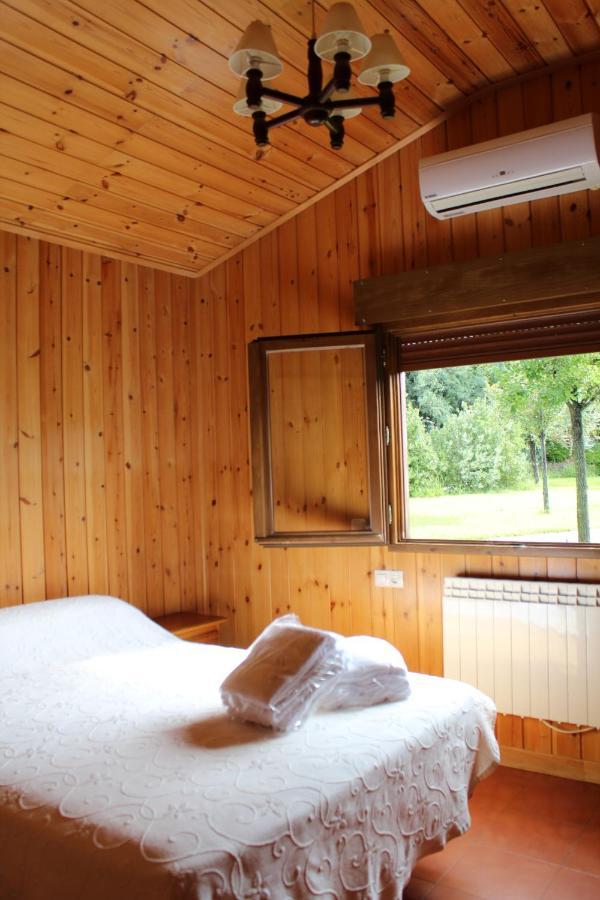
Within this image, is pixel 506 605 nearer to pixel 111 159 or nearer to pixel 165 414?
pixel 165 414

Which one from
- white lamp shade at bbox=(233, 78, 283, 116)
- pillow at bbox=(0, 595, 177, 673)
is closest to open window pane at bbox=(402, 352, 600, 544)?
pillow at bbox=(0, 595, 177, 673)

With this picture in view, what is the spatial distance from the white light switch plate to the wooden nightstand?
82 centimetres

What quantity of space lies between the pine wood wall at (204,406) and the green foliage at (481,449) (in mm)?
382

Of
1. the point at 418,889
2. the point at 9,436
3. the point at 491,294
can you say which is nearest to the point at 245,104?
the point at 491,294

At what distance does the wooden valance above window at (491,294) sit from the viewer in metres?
2.88

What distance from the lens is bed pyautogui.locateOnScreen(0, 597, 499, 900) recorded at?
141 cm

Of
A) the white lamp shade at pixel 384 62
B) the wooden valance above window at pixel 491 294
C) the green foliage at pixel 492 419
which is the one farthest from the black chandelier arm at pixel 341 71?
the green foliage at pixel 492 419

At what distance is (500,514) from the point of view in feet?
10.8

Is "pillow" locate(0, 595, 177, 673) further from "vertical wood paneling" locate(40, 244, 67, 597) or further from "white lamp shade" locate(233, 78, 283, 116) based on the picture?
"white lamp shade" locate(233, 78, 283, 116)

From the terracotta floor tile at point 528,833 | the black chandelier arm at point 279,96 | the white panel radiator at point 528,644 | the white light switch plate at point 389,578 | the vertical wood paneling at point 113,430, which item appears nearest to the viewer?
the black chandelier arm at point 279,96

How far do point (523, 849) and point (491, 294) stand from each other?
207 centimetres

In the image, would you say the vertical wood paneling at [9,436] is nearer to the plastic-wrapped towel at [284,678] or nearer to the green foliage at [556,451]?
the plastic-wrapped towel at [284,678]

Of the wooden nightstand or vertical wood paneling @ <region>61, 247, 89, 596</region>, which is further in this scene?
the wooden nightstand

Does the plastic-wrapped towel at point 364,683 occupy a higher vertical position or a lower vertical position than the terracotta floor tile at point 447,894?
higher
